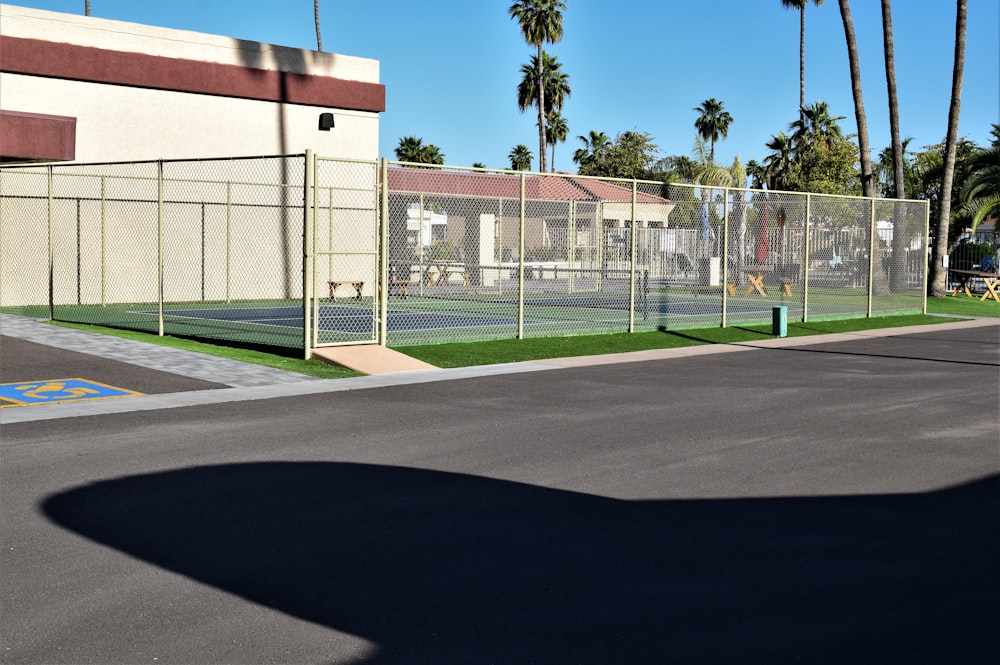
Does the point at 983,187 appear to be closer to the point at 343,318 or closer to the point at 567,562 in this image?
the point at 343,318

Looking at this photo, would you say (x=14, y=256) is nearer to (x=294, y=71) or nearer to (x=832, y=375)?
(x=294, y=71)

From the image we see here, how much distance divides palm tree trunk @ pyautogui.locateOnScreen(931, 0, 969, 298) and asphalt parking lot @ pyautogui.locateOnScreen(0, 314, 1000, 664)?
920 inches

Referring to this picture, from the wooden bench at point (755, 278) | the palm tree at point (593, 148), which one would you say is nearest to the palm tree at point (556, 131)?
the palm tree at point (593, 148)

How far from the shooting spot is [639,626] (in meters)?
5.12

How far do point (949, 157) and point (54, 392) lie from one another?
29.3m

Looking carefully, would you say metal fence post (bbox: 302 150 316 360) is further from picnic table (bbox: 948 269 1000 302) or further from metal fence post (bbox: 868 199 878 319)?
picnic table (bbox: 948 269 1000 302)

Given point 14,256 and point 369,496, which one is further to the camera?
point 14,256

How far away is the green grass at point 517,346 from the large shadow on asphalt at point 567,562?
6.84 m

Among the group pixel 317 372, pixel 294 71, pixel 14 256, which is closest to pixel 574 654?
→ pixel 317 372

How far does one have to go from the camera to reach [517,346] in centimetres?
1769

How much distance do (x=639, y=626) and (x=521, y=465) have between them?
12.2 feet

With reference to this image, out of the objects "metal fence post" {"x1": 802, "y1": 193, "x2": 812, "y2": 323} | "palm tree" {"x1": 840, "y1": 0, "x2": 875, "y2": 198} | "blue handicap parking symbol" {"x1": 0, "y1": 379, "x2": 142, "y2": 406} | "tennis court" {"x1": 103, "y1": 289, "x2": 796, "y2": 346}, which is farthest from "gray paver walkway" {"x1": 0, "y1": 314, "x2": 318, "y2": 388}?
"palm tree" {"x1": 840, "y1": 0, "x2": 875, "y2": 198}

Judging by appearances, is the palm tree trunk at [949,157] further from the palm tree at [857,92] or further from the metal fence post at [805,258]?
the metal fence post at [805,258]

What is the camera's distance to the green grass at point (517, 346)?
15.5 meters
